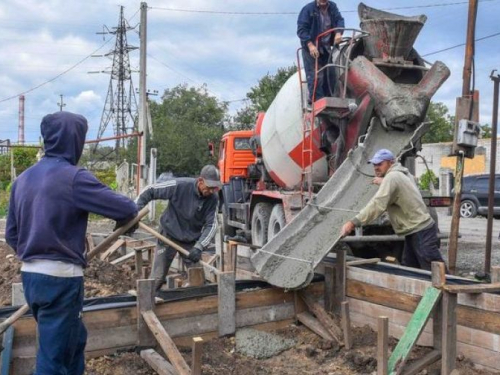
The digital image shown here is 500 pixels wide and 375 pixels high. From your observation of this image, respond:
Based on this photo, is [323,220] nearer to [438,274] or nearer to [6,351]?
[438,274]

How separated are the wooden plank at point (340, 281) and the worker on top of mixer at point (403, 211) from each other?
27cm

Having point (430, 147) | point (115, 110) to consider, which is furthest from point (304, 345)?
point (115, 110)

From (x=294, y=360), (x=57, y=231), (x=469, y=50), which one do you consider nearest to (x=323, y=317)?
(x=294, y=360)

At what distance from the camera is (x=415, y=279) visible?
4.88m

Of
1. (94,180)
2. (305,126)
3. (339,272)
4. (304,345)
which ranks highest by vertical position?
(305,126)

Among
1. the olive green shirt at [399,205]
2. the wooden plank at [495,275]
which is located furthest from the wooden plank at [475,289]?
the olive green shirt at [399,205]

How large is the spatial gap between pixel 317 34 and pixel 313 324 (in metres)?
4.21

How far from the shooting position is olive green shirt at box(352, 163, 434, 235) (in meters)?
5.41

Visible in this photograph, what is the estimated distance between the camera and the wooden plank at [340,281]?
18.2ft

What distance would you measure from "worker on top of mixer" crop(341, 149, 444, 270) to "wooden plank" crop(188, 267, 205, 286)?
5.08ft

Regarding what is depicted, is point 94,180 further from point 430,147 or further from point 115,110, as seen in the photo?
point 115,110

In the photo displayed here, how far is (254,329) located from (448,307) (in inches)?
73.1

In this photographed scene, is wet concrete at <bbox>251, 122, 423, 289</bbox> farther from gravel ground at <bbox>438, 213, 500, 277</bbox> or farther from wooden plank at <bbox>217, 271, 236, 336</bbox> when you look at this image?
gravel ground at <bbox>438, 213, 500, 277</bbox>

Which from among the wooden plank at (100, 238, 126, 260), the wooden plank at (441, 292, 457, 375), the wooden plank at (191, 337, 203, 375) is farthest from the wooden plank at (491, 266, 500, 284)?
the wooden plank at (100, 238, 126, 260)
